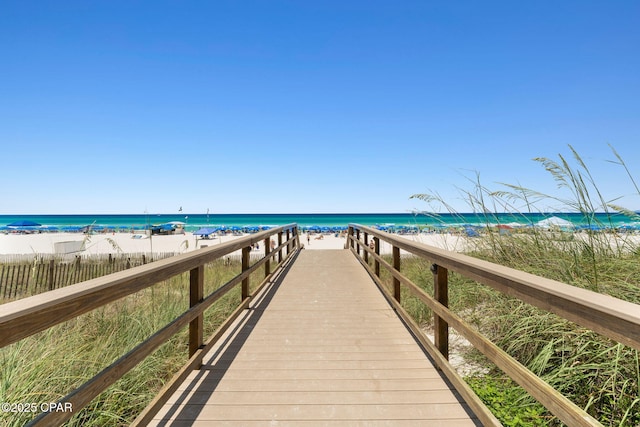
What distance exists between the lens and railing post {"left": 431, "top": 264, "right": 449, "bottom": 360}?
247 cm

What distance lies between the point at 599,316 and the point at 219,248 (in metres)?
2.80

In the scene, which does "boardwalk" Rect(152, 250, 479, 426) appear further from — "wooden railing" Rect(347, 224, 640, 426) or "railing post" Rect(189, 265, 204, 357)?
"wooden railing" Rect(347, 224, 640, 426)

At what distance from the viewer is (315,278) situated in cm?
642

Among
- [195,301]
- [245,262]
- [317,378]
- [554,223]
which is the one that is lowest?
[317,378]

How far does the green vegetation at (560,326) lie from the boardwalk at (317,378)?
2.02 feet

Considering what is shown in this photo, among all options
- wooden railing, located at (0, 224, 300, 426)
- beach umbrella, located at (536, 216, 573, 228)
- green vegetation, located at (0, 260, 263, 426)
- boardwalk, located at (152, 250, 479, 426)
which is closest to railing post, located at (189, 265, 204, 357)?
wooden railing, located at (0, 224, 300, 426)

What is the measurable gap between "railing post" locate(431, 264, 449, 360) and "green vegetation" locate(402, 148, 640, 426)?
47cm

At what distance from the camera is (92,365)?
2.58 m

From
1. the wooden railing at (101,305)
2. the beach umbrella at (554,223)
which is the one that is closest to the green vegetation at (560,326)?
the beach umbrella at (554,223)

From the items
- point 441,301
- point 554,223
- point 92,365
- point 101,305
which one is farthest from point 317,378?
point 554,223

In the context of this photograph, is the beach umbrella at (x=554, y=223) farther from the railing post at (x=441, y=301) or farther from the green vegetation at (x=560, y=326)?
the railing post at (x=441, y=301)

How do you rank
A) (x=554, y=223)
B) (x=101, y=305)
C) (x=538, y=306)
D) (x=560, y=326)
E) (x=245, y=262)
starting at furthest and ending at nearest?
(x=245, y=262)
(x=554, y=223)
(x=560, y=326)
(x=101, y=305)
(x=538, y=306)

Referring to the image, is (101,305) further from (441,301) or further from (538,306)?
(441,301)

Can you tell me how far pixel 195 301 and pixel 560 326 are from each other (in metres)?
2.82
